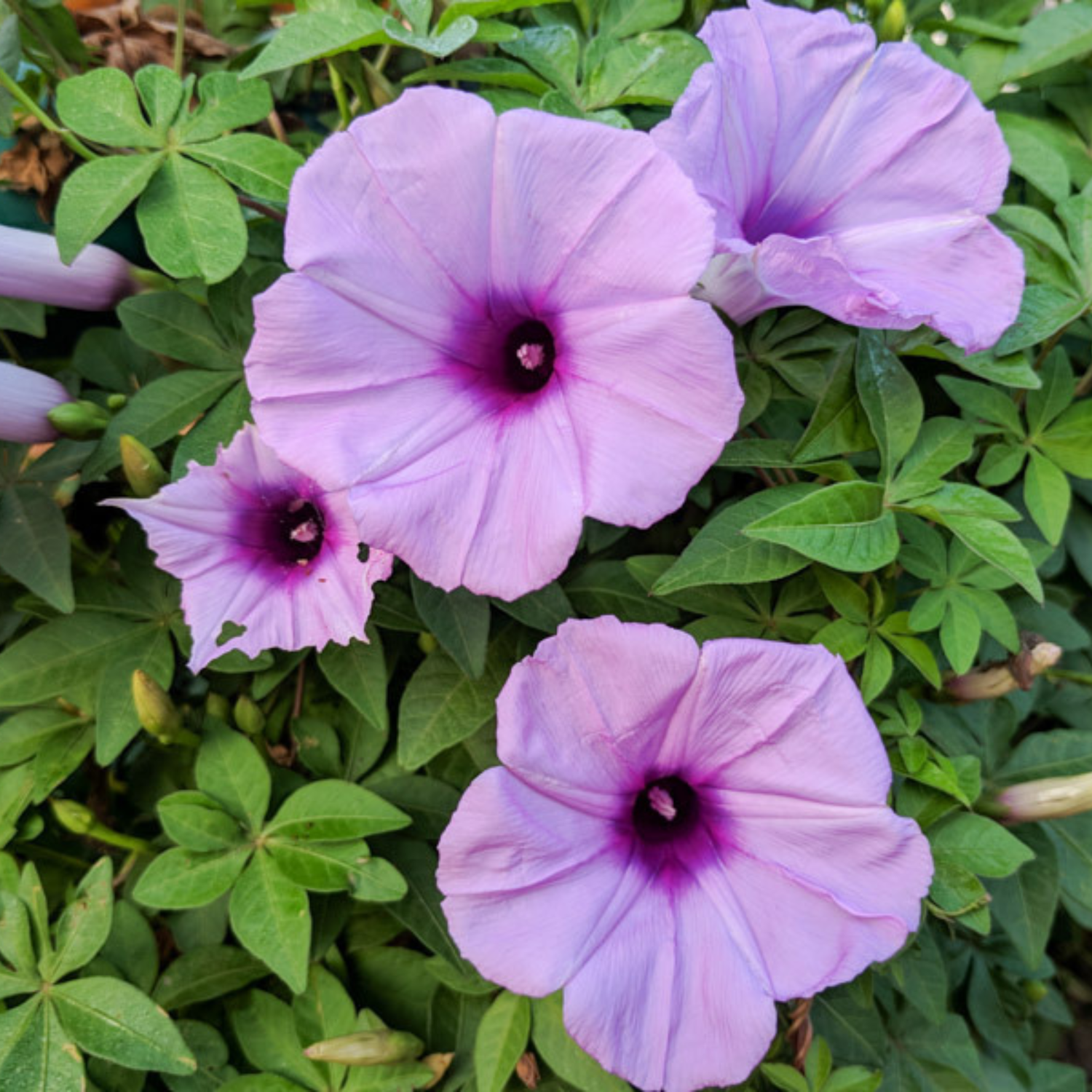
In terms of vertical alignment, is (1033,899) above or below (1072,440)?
→ below

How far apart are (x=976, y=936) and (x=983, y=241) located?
36.9 inches

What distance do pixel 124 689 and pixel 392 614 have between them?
0.85 ft

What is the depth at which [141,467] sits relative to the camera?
85cm

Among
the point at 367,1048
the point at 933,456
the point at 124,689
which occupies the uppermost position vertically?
the point at 933,456

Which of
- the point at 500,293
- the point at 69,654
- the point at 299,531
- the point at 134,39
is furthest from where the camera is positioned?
the point at 134,39

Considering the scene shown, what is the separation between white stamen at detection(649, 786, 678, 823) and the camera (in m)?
0.83

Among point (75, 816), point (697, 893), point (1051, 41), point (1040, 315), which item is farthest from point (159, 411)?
point (1051, 41)

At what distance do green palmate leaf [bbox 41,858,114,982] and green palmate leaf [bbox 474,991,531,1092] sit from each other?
0.33 meters

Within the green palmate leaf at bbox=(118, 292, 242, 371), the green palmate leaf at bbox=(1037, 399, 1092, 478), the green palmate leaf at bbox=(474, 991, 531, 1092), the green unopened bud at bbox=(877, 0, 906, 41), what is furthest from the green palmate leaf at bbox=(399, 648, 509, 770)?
the green unopened bud at bbox=(877, 0, 906, 41)

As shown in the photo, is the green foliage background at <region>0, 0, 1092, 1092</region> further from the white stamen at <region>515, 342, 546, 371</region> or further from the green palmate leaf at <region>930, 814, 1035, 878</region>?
the white stamen at <region>515, 342, 546, 371</region>

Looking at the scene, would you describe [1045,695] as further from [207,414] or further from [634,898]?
[207,414]

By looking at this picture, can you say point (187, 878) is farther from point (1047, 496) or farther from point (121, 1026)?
point (1047, 496)

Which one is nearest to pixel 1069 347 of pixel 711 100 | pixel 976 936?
pixel 711 100

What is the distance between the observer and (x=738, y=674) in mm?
729
